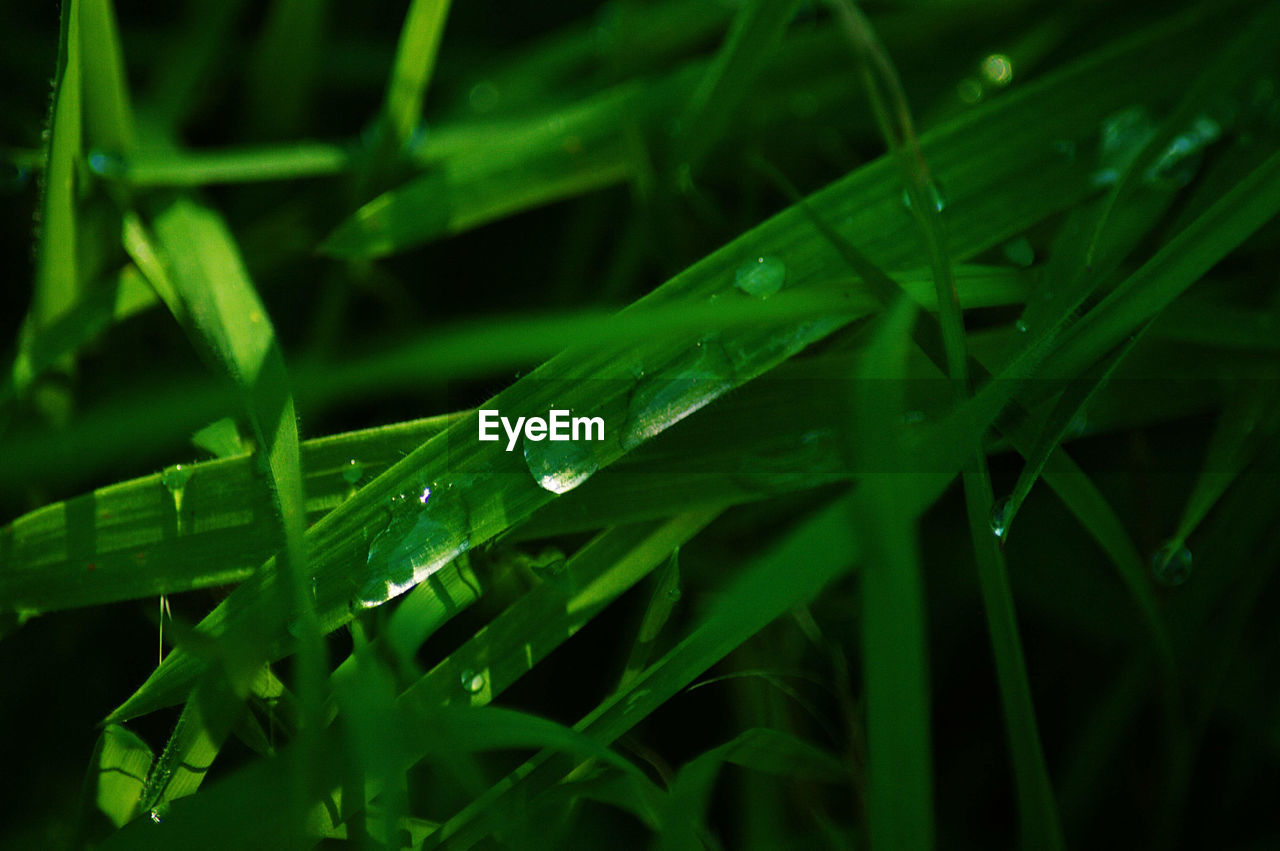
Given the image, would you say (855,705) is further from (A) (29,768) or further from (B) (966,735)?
(A) (29,768)

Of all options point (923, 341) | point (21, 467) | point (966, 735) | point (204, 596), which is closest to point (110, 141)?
point (21, 467)

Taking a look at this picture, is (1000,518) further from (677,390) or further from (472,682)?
(472,682)

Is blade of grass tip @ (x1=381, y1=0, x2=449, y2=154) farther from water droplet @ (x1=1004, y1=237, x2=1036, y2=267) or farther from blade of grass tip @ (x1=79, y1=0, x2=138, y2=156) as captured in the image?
water droplet @ (x1=1004, y1=237, x2=1036, y2=267)

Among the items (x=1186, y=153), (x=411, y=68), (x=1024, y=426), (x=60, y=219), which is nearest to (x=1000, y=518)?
(x=1024, y=426)

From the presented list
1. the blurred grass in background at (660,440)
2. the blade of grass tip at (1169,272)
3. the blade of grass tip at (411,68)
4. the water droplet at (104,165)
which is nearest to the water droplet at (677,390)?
the blurred grass in background at (660,440)

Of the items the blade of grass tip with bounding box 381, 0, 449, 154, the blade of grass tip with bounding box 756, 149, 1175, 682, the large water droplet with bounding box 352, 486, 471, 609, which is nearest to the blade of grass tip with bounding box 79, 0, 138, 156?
the blade of grass tip with bounding box 381, 0, 449, 154

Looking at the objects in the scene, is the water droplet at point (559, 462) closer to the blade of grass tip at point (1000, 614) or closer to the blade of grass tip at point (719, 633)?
the blade of grass tip at point (719, 633)
